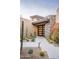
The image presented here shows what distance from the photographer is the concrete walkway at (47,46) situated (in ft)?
4.56

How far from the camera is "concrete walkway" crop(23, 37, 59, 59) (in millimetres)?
1390

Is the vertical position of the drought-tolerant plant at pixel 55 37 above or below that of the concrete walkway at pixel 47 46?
above

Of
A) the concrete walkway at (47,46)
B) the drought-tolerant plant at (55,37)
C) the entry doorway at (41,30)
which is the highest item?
the entry doorway at (41,30)

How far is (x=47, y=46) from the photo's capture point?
4.61ft

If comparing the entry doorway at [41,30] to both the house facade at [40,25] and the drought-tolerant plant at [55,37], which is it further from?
the drought-tolerant plant at [55,37]

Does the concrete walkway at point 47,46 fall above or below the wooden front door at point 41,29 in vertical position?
below

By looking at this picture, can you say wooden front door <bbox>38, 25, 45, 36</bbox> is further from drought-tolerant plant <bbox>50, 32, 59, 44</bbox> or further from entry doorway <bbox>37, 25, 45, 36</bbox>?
drought-tolerant plant <bbox>50, 32, 59, 44</bbox>

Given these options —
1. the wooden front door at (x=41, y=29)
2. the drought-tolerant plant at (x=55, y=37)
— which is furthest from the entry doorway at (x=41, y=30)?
the drought-tolerant plant at (x=55, y=37)

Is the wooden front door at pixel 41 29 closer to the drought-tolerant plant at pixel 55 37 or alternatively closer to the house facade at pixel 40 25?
the house facade at pixel 40 25

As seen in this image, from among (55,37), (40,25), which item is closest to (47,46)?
(55,37)

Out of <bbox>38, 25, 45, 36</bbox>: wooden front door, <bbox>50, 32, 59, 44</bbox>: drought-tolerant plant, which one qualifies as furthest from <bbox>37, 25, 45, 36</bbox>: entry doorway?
<bbox>50, 32, 59, 44</bbox>: drought-tolerant plant
